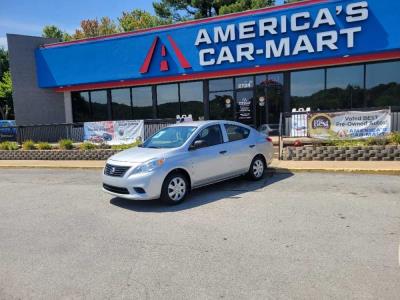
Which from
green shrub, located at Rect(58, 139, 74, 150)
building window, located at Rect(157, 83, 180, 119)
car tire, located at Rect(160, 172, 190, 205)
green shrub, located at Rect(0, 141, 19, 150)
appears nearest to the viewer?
car tire, located at Rect(160, 172, 190, 205)

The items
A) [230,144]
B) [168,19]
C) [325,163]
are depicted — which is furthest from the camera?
[168,19]

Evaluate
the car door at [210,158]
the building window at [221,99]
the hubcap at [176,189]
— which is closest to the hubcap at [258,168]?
the car door at [210,158]

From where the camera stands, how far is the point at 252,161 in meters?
9.06

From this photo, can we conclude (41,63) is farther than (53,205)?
Yes

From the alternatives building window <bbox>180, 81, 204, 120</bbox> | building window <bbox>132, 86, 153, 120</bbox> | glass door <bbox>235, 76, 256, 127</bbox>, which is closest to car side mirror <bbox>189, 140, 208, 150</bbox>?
glass door <bbox>235, 76, 256, 127</bbox>

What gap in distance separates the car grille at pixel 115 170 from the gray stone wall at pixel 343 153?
636 centimetres

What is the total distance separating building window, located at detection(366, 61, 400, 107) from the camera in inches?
581

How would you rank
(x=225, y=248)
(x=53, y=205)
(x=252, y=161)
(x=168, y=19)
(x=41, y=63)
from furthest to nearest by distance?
(x=168, y=19)
(x=41, y=63)
(x=252, y=161)
(x=53, y=205)
(x=225, y=248)

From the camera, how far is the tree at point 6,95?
4028 centimetres

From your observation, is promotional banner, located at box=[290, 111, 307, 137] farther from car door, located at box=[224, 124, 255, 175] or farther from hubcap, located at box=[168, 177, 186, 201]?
hubcap, located at box=[168, 177, 186, 201]

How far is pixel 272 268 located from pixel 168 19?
112 ft

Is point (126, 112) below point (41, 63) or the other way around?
below

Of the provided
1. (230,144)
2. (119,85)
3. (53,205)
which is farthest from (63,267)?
(119,85)

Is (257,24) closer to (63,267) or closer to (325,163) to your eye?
(325,163)
